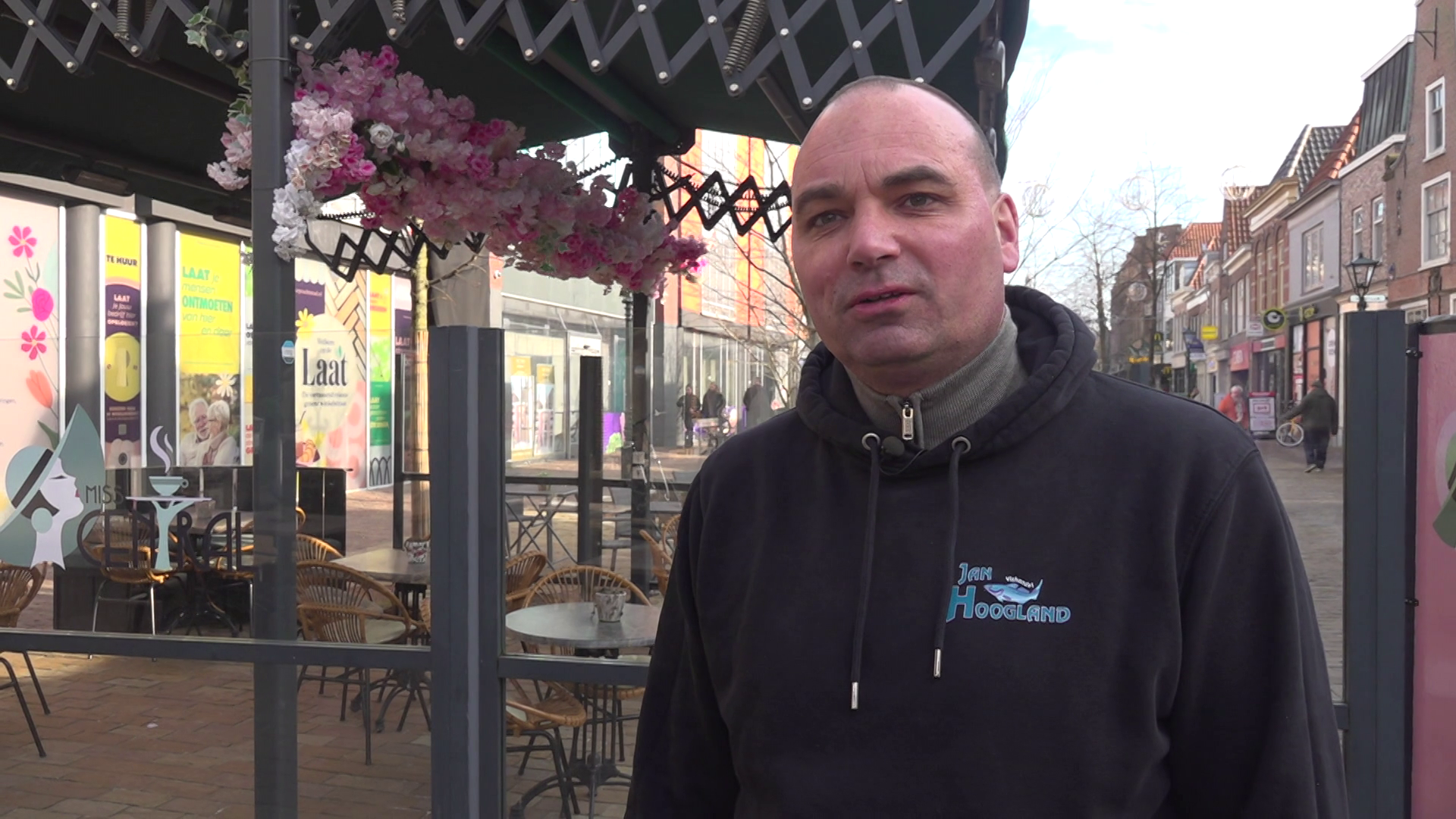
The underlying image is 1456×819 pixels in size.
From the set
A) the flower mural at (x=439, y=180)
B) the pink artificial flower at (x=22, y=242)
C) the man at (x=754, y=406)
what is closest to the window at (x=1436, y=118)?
the man at (x=754, y=406)

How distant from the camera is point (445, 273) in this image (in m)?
7.23

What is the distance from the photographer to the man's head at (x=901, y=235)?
1.37m

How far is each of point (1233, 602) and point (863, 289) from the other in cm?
55

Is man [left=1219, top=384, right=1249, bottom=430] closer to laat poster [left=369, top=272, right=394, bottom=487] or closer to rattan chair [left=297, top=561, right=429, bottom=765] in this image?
laat poster [left=369, top=272, right=394, bottom=487]

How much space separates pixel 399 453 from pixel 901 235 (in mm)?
4381

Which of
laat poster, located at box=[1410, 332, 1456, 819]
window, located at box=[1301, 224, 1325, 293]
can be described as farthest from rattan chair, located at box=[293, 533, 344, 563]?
window, located at box=[1301, 224, 1325, 293]

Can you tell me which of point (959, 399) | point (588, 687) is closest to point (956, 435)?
point (959, 399)

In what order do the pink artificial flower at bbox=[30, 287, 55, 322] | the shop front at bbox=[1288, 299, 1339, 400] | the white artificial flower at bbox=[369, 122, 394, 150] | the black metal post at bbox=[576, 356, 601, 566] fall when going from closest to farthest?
the white artificial flower at bbox=[369, 122, 394, 150] < the black metal post at bbox=[576, 356, 601, 566] < the pink artificial flower at bbox=[30, 287, 55, 322] < the shop front at bbox=[1288, 299, 1339, 400]

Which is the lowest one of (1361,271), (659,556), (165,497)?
(659,556)

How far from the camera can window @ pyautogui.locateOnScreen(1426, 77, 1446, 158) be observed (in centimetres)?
2916

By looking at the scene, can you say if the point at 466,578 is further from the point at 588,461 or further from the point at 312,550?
the point at 588,461

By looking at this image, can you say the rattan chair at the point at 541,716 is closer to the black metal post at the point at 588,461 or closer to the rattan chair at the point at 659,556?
the rattan chair at the point at 659,556

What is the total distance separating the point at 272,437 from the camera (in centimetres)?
344

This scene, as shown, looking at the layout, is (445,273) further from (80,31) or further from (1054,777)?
(1054,777)
